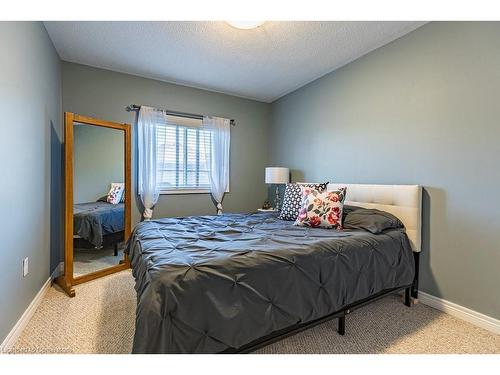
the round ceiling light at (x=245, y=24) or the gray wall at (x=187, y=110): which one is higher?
the round ceiling light at (x=245, y=24)

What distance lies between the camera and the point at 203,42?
2494 millimetres

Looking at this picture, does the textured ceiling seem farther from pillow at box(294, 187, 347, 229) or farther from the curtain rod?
pillow at box(294, 187, 347, 229)

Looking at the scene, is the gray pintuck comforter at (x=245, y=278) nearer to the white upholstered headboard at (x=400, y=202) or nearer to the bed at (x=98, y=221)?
the white upholstered headboard at (x=400, y=202)

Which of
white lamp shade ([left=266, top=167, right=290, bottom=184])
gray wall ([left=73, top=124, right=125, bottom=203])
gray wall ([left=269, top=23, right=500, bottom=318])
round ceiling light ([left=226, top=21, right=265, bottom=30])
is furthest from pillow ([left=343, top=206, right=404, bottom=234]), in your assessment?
gray wall ([left=73, top=124, right=125, bottom=203])

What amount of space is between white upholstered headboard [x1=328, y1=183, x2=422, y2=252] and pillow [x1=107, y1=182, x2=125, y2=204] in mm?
2743

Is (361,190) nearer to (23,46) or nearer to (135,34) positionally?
(135,34)

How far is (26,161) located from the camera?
1.90 m

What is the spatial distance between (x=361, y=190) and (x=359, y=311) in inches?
47.5

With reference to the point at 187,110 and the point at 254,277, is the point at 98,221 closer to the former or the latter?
the point at 187,110

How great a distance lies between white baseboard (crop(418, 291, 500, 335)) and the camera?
1.80 meters

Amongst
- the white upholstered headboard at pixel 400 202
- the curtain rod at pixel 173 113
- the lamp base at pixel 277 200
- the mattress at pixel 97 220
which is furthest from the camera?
the lamp base at pixel 277 200

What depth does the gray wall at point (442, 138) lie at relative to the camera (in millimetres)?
1834

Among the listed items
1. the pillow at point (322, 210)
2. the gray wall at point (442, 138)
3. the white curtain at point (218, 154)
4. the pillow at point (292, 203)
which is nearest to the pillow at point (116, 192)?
the white curtain at point (218, 154)

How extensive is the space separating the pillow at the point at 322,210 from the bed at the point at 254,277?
0.47 feet
